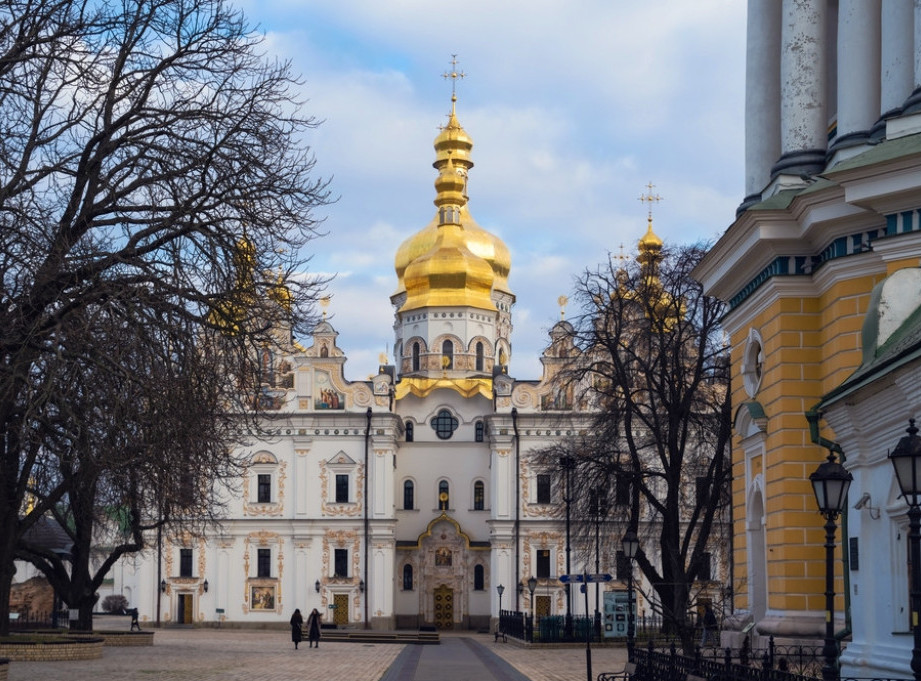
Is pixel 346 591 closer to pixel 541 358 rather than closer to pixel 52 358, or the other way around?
pixel 541 358

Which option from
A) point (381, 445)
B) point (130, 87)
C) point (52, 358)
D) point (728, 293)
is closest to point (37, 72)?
point (130, 87)

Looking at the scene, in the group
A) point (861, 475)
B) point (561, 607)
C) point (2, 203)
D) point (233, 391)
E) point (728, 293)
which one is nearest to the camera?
point (861, 475)

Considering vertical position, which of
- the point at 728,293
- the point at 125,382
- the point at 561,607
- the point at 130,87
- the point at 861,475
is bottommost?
the point at 561,607

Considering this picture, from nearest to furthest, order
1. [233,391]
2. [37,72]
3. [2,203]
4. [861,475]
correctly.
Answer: [861,475]
[2,203]
[37,72]
[233,391]

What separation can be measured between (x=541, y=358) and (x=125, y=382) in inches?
2016

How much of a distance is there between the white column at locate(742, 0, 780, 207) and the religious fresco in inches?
1810

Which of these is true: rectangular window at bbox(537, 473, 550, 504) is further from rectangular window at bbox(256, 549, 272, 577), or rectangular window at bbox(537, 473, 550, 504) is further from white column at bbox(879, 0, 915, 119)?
white column at bbox(879, 0, 915, 119)

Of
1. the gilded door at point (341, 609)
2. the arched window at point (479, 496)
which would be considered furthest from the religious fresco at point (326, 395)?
the gilded door at point (341, 609)

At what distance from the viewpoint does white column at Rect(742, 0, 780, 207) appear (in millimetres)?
23062

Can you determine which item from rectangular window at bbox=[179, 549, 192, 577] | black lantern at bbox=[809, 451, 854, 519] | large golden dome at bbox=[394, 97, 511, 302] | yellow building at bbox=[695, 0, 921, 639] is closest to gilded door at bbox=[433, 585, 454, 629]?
rectangular window at bbox=[179, 549, 192, 577]

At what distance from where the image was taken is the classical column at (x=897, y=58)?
19672mm

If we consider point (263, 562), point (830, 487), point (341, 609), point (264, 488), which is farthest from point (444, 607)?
point (830, 487)

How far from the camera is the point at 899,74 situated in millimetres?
19719

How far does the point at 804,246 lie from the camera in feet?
66.8
